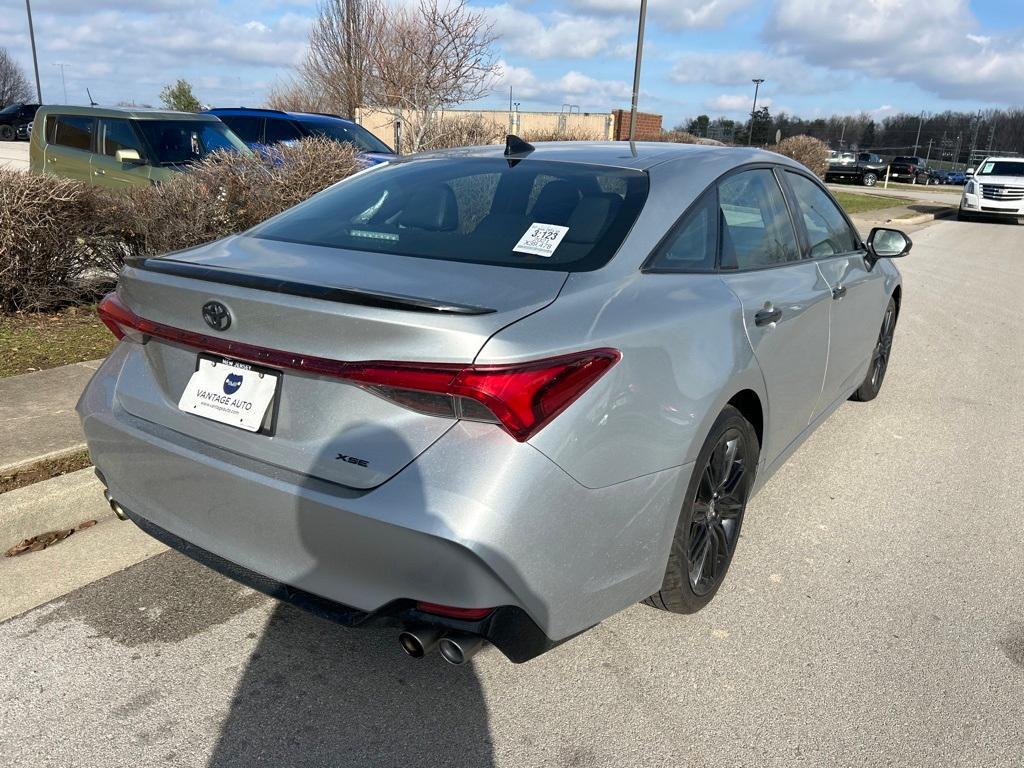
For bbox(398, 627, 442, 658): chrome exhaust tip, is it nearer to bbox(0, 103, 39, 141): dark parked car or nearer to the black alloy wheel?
the black alloy wheel

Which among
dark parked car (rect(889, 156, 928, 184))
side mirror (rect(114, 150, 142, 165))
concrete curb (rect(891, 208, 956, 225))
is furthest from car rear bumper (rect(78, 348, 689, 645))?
dark parked car (rect(889, 156, 928, 184))

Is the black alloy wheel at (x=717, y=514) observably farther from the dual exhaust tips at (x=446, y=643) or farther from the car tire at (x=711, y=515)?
the dual exhaust tips at (x=446, y=643)

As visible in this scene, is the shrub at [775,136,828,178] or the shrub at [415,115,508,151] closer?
the shrub at [415,115,508,151]

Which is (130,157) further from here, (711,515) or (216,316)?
(711,515)

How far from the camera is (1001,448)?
15.9ft

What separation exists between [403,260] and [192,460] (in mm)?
846

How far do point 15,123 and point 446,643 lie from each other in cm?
4402

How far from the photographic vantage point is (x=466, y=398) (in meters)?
1.96

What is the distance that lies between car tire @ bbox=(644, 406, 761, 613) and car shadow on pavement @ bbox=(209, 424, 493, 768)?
75 cm

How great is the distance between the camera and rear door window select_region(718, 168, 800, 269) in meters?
3.11

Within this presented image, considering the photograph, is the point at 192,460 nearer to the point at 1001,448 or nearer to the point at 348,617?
the point at 348,617

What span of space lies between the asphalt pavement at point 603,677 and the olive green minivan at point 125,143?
7.28m

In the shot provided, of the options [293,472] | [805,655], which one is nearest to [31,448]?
[293,472]

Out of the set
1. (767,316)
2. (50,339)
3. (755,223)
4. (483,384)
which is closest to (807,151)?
(50,339)
